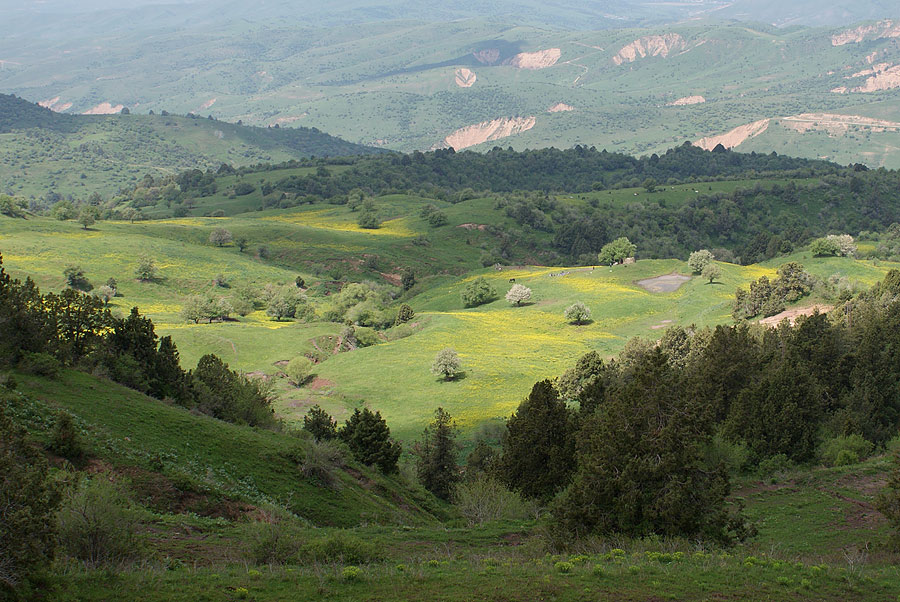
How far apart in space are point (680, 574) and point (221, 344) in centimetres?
→ 6933

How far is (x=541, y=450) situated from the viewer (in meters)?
40.2

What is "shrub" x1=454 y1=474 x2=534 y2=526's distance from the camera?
36938 millimetres

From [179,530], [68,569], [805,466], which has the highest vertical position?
[68,569]

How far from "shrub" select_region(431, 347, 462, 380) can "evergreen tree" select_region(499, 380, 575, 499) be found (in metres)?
32.4

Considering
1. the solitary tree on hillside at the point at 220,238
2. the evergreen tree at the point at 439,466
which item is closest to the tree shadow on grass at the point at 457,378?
the evergreen tree at the point at 439,466

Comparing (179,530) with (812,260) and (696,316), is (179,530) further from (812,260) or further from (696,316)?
(812,260)

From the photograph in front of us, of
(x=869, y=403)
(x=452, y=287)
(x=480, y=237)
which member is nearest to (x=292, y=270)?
(x=452, y=287)

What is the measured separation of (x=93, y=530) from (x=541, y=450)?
79.8ft

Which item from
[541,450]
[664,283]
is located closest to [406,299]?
[664,283]

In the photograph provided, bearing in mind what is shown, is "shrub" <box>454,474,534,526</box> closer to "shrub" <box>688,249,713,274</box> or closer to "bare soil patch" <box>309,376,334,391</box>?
"bare soil patch" <box>309,376,334,391</box>

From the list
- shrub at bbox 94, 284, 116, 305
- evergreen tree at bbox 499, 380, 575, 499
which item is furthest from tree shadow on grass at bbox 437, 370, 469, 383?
shrub at bbox 94, 284, 116, 305

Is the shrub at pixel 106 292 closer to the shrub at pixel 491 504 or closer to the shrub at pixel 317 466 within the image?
the shrub at pixel 317 466

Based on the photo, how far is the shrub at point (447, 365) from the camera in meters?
73.4

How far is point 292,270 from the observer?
149 meters
